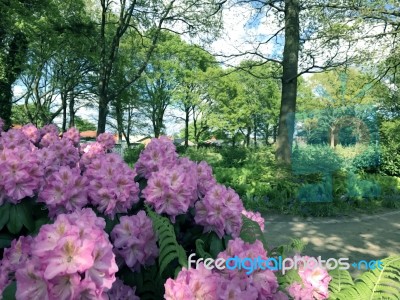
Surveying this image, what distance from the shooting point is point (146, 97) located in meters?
38.1

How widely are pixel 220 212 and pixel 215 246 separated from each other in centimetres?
17

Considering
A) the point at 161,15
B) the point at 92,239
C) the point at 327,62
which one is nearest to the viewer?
the point at 92,239

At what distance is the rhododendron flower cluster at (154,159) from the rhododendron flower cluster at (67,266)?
3.92 feet

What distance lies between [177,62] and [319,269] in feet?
117

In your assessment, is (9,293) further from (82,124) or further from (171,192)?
(82,124)

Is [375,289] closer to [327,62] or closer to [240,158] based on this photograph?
[327,62]

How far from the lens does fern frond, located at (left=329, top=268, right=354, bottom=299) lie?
1.87 m

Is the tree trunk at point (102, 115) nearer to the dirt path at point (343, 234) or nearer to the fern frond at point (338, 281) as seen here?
the dirt path at point (343, 234)

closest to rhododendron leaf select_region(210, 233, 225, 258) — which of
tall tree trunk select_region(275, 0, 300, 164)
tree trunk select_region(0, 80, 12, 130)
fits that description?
tall tree trunk select_region(275, 0, 300, 164)

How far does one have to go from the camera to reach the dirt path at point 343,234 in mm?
5438

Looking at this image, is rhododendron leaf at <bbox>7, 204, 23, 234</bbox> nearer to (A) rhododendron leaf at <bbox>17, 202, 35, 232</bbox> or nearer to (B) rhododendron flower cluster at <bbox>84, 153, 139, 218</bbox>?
(A) rhododendron leaf at <bbox>17, 202, 35, 232</bbox>

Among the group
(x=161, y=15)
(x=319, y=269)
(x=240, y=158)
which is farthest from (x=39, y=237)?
(x=161, y=15)

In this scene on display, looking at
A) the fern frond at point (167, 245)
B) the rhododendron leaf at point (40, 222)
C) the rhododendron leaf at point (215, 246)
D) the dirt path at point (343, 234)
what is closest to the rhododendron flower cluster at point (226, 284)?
the fern frond at point (167, 245)

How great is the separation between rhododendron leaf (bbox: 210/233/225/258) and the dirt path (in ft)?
11.0
